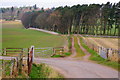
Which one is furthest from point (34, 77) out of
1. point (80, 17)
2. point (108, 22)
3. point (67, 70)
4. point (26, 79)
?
point (80, 17)

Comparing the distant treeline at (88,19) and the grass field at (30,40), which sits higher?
the distant treeline at (88,19)

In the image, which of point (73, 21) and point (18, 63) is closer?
point (18, 63)

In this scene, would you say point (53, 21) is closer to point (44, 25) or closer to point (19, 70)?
point (44, 25)

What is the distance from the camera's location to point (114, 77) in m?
11.1

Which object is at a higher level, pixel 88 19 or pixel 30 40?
pixel 88 19

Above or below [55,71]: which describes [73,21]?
above

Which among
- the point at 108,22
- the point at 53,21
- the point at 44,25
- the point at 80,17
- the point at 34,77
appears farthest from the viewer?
the point at 44,25

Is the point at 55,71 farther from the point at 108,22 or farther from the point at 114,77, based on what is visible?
the point at 108,22

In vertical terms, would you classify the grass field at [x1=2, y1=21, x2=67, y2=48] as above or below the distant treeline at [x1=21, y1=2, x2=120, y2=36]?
below

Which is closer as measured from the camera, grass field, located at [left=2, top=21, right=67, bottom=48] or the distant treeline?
grass field, located at [left=2, top=21, right=67, bottom=48]

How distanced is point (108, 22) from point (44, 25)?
121 ft

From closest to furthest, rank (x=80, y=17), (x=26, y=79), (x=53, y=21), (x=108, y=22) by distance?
(x=26, y=79) → (x=108, y=22) → (x=80, y=17) → (x=53, y=21)

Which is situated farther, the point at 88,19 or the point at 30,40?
the point at 88,19

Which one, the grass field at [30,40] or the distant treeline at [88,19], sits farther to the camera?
the distant treeline at [88,19]
